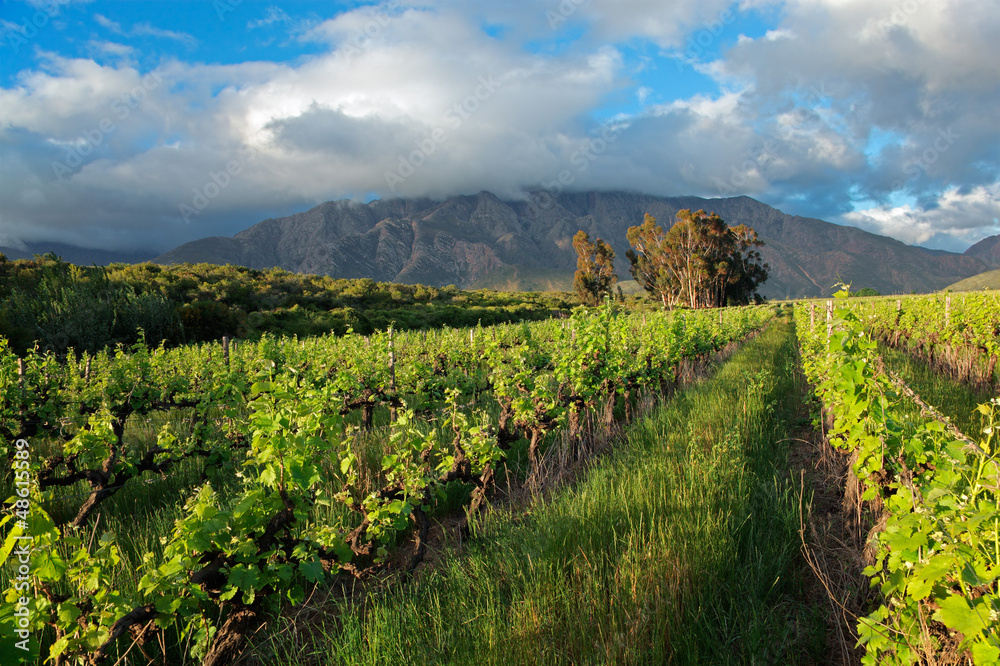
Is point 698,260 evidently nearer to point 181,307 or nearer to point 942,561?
point 181,307

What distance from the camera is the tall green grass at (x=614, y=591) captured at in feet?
7.47

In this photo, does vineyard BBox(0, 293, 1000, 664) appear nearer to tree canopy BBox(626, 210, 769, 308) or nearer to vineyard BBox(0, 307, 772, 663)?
vineyard BBox(0, 307, 772, 663)

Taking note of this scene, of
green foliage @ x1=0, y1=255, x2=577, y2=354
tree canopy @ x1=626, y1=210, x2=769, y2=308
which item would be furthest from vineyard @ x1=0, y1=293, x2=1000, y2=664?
tree canopy @ x1=626, y1=210, x2=769, y2=308

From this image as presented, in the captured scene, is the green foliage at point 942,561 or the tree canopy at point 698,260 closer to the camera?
the green foliage at point 942,561

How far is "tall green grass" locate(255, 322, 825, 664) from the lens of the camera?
7.47ft

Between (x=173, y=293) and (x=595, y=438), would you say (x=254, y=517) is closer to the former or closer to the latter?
(x=595, y=438)

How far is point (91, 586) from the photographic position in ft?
6.16

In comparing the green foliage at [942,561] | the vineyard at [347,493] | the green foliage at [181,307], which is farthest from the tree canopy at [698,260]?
the green foliage at [942,561]

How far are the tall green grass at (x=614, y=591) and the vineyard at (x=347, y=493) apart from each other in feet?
0.28

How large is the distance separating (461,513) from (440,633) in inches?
75.3

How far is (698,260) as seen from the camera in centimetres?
5344

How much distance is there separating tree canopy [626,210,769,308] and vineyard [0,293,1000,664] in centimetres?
4908

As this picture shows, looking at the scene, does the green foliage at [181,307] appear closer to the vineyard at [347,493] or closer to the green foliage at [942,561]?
the vineyard at [347,493]

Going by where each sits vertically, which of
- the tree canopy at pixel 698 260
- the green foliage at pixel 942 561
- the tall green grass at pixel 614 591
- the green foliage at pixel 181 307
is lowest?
the tall green grass at pixel 614 591
